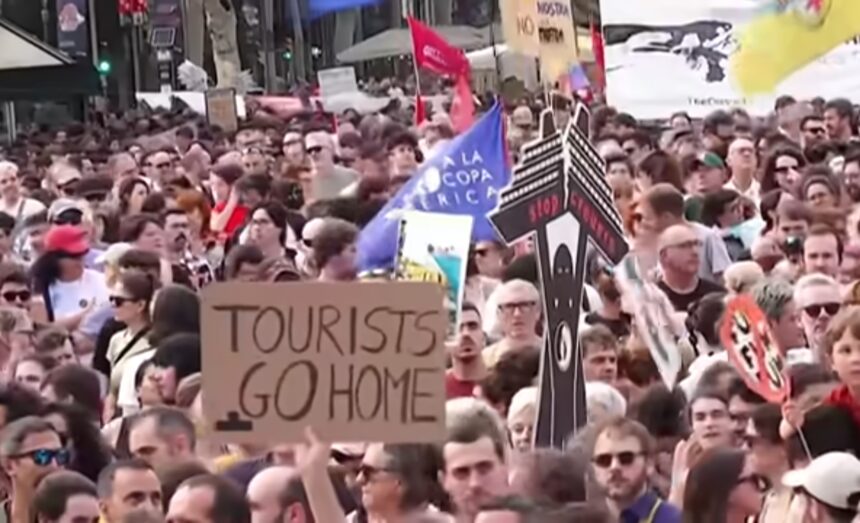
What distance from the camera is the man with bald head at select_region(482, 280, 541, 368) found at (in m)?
8.02

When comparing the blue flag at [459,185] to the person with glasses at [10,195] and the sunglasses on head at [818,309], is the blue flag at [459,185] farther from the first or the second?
the person with glasses at [10,195]


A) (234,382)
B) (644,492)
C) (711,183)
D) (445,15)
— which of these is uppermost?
(445,15)

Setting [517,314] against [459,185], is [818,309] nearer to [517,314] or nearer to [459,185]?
[517,314]

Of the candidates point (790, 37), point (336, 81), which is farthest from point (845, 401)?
point (336, 81)

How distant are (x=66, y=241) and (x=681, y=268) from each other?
3077 millimetres

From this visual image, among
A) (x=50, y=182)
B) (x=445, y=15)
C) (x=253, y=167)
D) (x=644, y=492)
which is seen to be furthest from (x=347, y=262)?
(x=445, y=15)

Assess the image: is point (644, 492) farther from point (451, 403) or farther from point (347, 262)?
point (347, 262)

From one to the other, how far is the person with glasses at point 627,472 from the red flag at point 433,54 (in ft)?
39.1

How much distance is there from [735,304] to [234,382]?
197 cm

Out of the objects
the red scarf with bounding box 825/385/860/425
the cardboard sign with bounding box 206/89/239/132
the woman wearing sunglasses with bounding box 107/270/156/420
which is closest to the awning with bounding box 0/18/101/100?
the cardboard sign with bounding box 206/89/239/132

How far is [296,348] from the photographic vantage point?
524cm

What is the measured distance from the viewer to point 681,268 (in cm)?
926

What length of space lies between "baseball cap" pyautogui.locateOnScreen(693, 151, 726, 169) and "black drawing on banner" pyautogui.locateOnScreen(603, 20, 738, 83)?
16.3ft

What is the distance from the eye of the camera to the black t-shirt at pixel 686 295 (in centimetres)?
912
